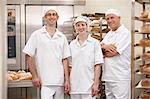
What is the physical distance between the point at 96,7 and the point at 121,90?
2.29m

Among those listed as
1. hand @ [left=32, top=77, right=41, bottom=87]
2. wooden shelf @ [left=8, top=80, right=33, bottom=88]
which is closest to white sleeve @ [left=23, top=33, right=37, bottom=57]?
hand @ [left=32, top=77, right=41, bottom=87]

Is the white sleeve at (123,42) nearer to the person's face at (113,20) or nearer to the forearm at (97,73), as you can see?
the person's face at (113,20)

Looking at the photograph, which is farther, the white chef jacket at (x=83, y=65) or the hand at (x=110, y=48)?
the hand at (x=110, y=48)

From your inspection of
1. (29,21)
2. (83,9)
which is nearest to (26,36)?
(29,21)

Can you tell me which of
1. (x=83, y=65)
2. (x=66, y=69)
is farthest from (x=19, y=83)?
(x=83, y=65)

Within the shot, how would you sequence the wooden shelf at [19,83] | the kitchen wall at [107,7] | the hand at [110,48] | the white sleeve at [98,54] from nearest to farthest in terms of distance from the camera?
the white sleeve at [98,54]
the hand at [110,48]
the wooden shelf at [19,83]
the kitchen wall at [107,7]

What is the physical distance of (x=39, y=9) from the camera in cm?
532

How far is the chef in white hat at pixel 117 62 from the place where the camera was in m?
3.59

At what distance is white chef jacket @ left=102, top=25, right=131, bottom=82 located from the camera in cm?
360

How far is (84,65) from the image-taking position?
3.36 m

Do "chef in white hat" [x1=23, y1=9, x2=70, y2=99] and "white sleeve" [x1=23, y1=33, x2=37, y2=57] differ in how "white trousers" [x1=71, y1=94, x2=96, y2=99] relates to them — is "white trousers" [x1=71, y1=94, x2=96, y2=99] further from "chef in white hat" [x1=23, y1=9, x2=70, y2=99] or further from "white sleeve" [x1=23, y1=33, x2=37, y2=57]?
"white sleeve" [x1=23, y1=33, x2=37, y2=57]

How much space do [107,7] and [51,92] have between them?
2.57 metres

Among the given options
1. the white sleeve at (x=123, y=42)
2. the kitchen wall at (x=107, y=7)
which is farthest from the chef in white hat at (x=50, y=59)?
the kitchen wall at (x=107, y=7)

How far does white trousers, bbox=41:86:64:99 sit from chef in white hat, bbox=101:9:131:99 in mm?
590
